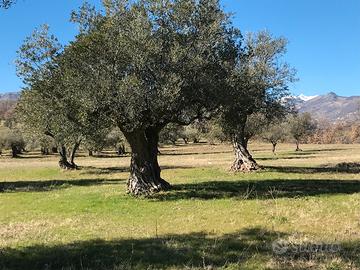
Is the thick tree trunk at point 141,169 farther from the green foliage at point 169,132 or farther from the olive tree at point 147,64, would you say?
the green foliage at point 169,132

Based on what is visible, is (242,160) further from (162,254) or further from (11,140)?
(11,140)

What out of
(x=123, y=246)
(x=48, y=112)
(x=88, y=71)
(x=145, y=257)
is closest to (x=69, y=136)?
(x=48, y=112)

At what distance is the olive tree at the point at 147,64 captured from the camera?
80.5 ft

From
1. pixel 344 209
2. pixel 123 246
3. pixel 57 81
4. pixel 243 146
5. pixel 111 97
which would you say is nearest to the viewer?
pixel 123 246

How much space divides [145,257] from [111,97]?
13312 mm

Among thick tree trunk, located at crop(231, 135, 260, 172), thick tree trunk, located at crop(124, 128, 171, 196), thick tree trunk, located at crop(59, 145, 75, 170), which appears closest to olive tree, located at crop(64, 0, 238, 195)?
thick tree trunk, located at crop(124, 128, 171, 196)

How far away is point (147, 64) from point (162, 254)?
1414cm

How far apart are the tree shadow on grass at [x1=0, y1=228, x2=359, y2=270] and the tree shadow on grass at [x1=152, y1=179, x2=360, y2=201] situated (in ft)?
35.9

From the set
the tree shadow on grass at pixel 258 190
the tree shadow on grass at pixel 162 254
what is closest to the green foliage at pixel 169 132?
the tree shadow on grass at pixel 258 190

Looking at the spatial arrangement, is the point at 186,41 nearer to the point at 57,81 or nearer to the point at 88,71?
the point at 88,71

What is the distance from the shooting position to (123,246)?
14.0 m

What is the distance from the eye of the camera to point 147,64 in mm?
24766

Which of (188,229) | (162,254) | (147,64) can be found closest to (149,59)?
(147,64)

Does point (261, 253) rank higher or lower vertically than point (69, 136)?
lower
